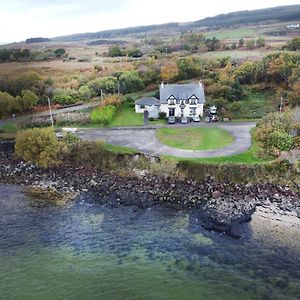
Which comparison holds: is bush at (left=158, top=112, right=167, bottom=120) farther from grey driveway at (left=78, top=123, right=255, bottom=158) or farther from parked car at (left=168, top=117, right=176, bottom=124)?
grey driveway at (left=78, top=123, right=255, bottom=158)

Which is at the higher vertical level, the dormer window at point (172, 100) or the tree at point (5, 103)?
the tree at point (5, 103)

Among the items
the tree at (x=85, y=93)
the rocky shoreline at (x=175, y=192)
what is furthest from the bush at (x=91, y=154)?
the tree at (x=85, y=93)

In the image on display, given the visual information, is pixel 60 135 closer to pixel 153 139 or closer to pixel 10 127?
pixel 10 127

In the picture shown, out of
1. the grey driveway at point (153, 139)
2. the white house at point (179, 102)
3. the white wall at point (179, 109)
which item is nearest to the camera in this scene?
the grey driveway at point (153, 139)

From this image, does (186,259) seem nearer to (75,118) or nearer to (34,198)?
(34,198)

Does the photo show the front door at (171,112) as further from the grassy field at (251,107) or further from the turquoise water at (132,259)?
the turquoise water at (132,259)

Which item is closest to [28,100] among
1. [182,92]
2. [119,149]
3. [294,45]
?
[119,149]
